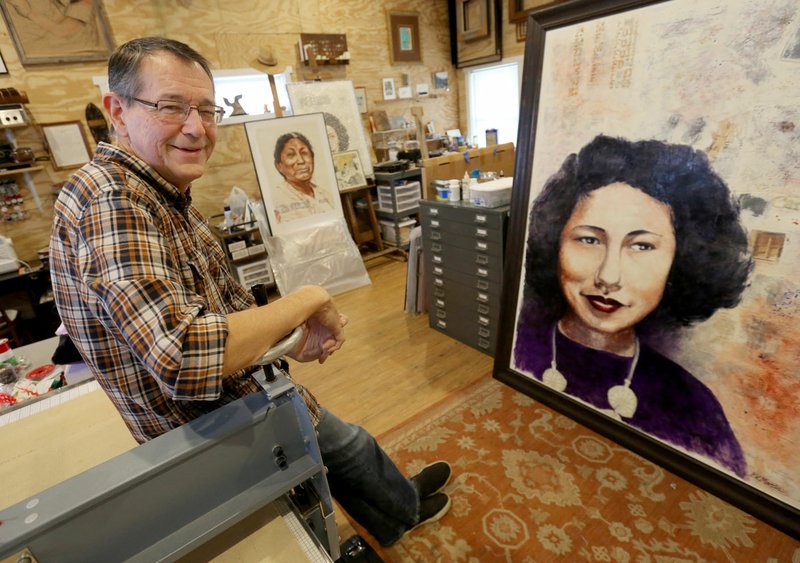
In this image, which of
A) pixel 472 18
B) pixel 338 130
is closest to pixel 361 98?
pixel 338 130

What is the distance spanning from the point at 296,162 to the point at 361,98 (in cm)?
148

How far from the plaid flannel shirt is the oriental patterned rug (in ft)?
3.55

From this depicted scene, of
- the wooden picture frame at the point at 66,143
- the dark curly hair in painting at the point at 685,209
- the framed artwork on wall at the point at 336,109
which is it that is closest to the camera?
the dark curly hair in painting at the point at 685,209

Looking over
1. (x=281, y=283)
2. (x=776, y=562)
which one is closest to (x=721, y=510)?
(x=776, y=562)

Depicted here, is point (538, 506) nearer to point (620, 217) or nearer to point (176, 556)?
point (620, 217)

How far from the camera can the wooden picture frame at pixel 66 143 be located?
305 centimetres

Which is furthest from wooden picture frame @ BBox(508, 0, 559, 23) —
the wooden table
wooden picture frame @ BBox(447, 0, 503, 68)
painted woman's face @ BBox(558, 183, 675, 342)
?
painted woman's face @ BBox(558, 183, 675, 342)

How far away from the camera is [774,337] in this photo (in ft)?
4.00

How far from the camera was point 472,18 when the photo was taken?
4648 mm

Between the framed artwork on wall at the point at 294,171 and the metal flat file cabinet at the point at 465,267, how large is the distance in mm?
1247

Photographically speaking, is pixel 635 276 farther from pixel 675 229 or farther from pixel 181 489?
pixel 181 489

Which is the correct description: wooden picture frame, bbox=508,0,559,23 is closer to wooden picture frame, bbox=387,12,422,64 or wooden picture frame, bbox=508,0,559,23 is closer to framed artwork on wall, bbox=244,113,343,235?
wooden picture frame, bbox=387,12,422,64

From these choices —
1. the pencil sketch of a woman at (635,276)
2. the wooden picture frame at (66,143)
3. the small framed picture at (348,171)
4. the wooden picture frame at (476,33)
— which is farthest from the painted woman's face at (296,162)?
the wooden picture frame at (476,33)

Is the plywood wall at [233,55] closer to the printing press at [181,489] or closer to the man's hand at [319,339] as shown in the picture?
the man's hand at [319,339]
